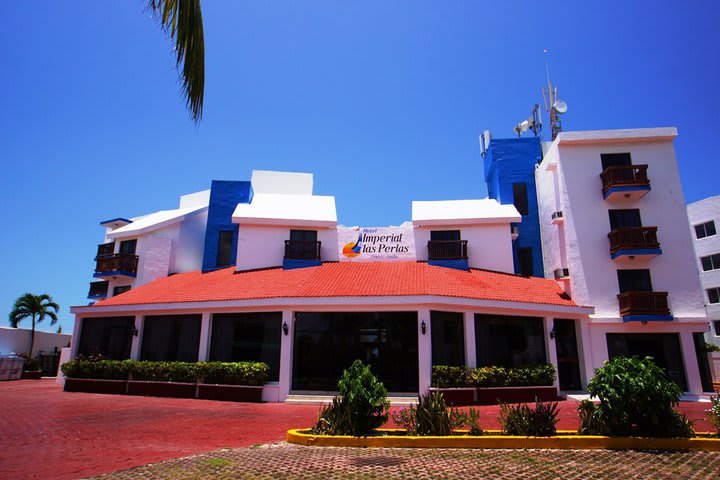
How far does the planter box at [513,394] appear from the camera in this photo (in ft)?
58.1

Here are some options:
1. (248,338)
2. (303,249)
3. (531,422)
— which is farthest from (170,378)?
(531,422)

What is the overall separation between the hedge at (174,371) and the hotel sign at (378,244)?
9.19m

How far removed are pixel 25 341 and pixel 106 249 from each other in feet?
48.3

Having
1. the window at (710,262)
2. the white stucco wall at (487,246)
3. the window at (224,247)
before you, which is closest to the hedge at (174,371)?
the window at (224,247)

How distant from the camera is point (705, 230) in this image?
3678 centimetres

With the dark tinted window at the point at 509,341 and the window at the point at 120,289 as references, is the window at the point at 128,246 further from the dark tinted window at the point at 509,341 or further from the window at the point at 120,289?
the dark tinted window at the point at 509,341

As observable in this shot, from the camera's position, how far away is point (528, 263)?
27141 mm

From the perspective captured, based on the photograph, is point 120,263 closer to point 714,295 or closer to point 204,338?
point 204,338

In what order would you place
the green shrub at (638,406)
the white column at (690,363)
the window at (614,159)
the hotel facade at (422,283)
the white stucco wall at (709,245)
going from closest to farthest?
1. the green shrub at (638,406)
2. the hotel facade at (422,283)
3. the white column at (690,363)
4. the window at (614,159)
5. the white stucco wall at (709,245)

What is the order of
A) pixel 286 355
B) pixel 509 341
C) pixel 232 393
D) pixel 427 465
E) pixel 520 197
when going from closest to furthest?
pixel 427 465
pixel 232 393
pixel 286 355
pixel 509 341
pixel 520 197

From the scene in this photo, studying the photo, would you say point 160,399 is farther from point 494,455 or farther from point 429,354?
point 494,455

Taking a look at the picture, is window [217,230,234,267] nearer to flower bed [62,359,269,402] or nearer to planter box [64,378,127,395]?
flower bed [62,359,269,402]

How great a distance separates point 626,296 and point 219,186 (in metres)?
24.4

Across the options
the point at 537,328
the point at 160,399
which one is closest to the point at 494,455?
the point at 537,328
